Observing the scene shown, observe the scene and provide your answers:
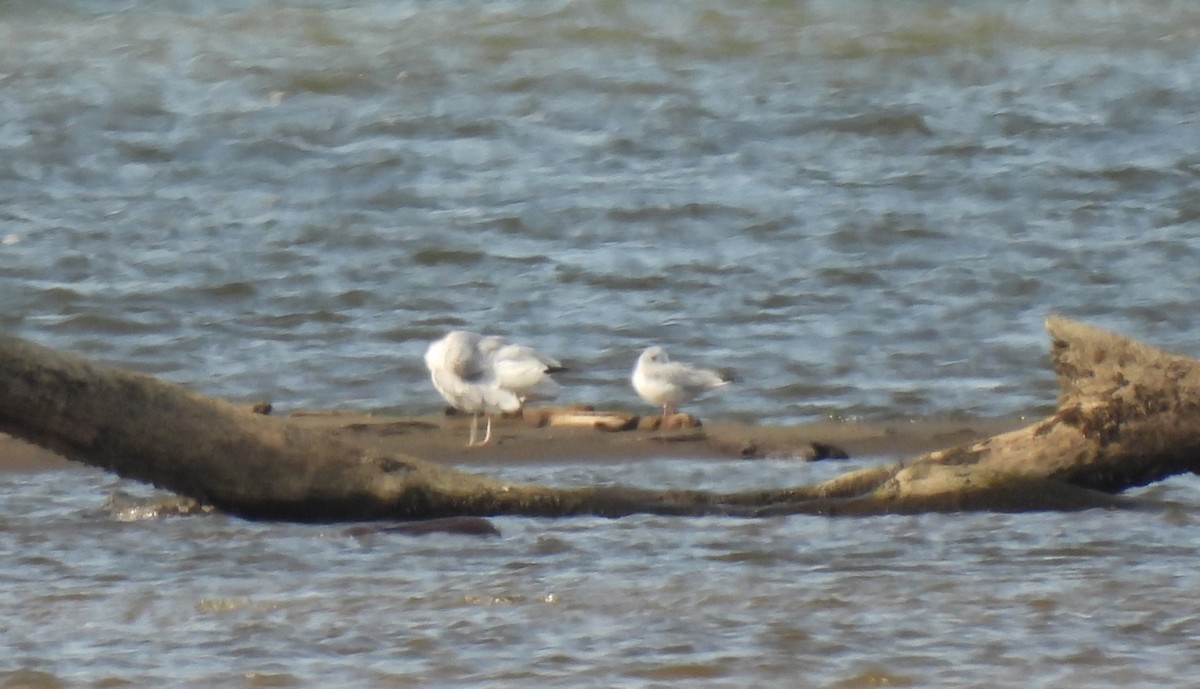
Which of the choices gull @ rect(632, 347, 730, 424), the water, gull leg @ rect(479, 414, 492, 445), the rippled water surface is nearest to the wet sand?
gull leg @ rect(479, 414, 492, 445)

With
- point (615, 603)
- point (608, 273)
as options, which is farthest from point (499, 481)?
point (608, 273)

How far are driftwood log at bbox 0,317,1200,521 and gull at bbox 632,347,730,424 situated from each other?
191cm

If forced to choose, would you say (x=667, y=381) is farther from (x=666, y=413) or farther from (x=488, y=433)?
(x=488, y=433)

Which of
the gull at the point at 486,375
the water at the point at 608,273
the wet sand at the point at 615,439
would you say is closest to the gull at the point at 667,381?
the wet sand at the point at 615,439

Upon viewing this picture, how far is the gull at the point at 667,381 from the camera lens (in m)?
7.55

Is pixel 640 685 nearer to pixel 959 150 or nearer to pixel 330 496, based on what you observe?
pixel 330 496

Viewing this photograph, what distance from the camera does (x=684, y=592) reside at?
15.9 ft

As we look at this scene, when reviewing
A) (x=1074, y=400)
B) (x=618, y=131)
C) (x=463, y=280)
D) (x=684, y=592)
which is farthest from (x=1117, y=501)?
(x=618, y=131)

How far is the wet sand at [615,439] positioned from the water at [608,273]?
254 millimetres

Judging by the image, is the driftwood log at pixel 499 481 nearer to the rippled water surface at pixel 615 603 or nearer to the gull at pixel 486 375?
the rippled water surface at pixel 615 603

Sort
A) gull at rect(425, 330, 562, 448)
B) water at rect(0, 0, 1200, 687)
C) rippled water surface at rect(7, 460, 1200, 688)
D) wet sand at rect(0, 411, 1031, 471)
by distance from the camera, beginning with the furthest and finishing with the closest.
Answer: gull at rect(425, 330, 562, 448) → wet sand at rect(0, 411, 1031, 471) → water at rect(0, 0, 1200, 687) → rippled water surface at rect(7, 460, 1200, 688)

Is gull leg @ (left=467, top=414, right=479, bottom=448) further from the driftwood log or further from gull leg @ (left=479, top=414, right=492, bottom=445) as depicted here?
the driftwood log

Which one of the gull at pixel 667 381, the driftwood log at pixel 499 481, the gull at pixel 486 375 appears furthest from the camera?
the gull at pixel 667 381

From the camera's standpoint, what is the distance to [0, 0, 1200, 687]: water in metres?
4.52
